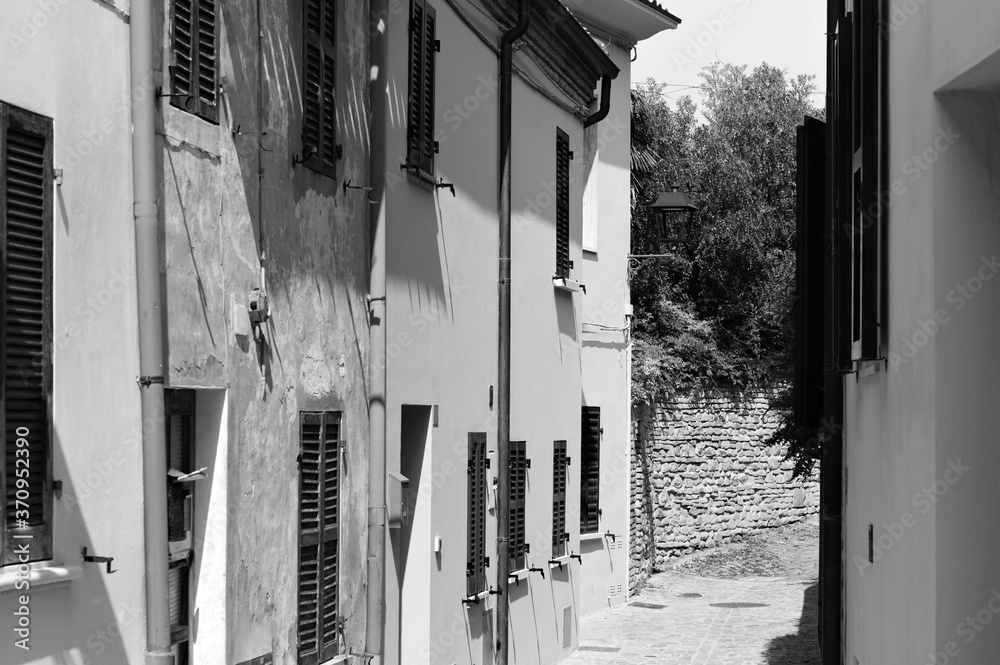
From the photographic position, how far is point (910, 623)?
20.0ft

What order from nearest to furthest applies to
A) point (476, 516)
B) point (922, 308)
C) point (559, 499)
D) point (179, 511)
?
1. point (922, 308)
2. point (179, 511)
3. point (476, 516)
4. point (559, 499)

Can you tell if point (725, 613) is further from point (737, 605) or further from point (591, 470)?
point (591, 470)

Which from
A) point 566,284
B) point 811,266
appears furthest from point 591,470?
point 811,266

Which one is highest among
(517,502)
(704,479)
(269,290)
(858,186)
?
(858,186)

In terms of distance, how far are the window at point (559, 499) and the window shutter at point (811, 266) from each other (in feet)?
14.1

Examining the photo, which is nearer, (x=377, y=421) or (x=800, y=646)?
(x=377, y=421)

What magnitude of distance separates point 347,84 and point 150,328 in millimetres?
3625

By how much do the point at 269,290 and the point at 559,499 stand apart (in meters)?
8.43

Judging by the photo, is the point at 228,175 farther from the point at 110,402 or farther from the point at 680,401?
the point at 680,401

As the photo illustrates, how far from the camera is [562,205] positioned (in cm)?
1553

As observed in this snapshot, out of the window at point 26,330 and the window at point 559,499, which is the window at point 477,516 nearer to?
the window at point 559,499

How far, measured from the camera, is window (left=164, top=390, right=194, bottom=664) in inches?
263

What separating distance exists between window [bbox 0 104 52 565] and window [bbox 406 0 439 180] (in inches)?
198

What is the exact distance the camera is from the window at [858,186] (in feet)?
22.3
